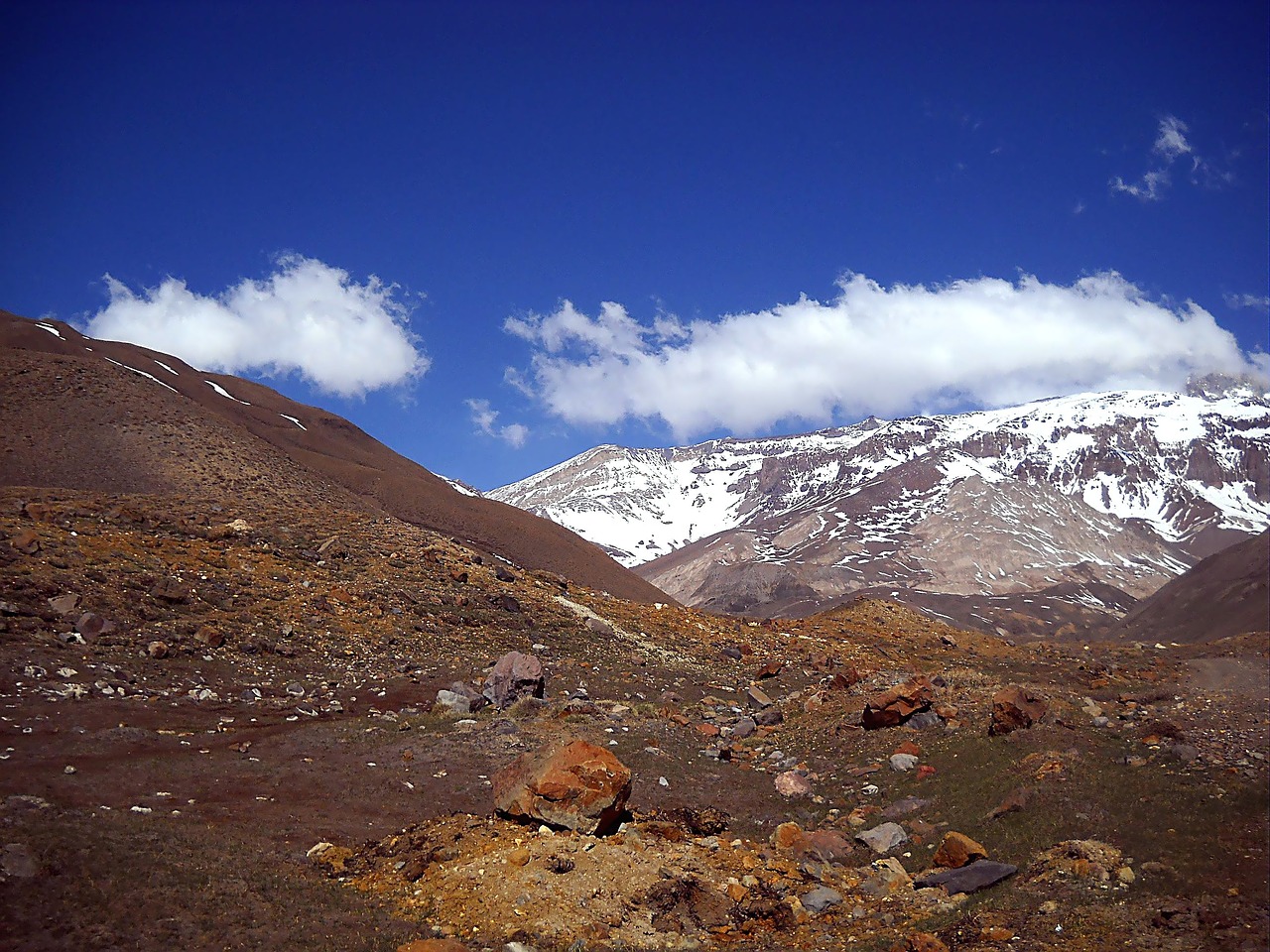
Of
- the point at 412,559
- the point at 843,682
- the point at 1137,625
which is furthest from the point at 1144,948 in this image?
the point at 1137,625

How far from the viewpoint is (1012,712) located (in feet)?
61.3

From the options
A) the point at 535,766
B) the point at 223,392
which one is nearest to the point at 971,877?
the point at 535,766

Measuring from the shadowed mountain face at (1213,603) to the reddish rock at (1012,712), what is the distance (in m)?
95.9

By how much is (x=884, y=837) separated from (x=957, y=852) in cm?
172

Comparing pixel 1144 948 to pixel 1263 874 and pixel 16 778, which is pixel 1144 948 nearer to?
pixel 1263 874

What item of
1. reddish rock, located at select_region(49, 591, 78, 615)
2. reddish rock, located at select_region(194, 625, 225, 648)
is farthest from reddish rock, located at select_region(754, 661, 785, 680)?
reddish rock, located at select_region(49, 591, 78, 615)

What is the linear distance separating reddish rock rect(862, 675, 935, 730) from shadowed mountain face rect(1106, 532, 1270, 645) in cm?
9521

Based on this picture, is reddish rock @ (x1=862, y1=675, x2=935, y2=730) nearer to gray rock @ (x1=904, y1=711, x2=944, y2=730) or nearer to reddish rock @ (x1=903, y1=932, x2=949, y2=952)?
gray rock @ (x1=904, y1=711, x2=944, y2=730)

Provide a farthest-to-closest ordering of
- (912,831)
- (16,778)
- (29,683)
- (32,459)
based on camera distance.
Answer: (32,459) < (29,683) < (912,831) < (16,778)

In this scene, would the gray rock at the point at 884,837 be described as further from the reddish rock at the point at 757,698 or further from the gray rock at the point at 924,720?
the reddish rock at the point at 757,698

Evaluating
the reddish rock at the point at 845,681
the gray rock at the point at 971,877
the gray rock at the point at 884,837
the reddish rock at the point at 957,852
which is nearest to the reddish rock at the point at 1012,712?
the gray rock at the point at 884,837

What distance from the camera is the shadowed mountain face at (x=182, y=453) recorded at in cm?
4459

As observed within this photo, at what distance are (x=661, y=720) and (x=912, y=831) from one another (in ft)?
29.2

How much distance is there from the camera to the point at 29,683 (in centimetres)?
1922
